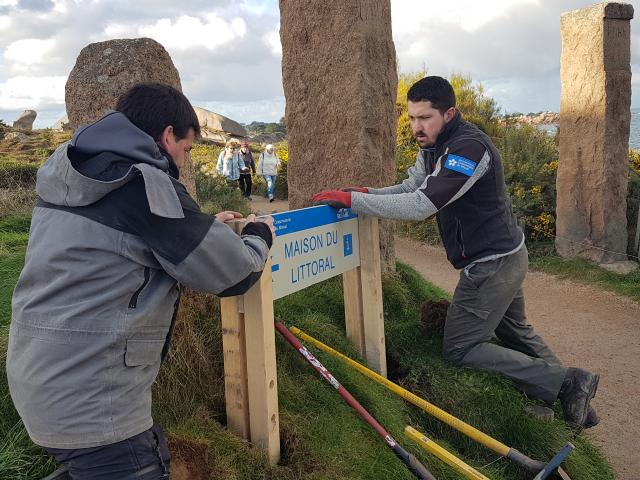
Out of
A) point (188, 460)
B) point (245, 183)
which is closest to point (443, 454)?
point (188, 460)

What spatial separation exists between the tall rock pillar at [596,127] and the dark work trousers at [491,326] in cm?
518

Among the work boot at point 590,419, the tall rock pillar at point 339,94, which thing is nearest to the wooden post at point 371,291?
the tall rock pillar at point 339,94

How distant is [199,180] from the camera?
38.7 ft

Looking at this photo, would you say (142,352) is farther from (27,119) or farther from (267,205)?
(27,119)

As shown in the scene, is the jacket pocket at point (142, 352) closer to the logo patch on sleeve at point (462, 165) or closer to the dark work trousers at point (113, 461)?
the dark work trousers at point (113, 461)

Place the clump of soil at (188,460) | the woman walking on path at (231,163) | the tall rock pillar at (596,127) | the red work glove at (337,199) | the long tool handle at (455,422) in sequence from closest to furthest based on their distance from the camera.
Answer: the clump of soil at (188,460), the long tool handle at (455,422), the red work glove at (337,199), the tall rock pillar at (596,127), the woman walking on path at (231,163)

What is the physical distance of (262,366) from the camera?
262 centimetres

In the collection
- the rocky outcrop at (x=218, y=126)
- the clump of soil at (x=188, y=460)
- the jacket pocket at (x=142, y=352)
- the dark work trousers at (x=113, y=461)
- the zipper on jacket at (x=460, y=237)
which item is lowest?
the clump of soil at (x=188, y=460)

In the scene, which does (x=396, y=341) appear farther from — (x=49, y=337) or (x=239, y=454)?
(x=49, y=337)

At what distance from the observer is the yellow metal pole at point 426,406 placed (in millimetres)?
3184

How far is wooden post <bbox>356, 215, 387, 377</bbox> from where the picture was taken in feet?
11.9

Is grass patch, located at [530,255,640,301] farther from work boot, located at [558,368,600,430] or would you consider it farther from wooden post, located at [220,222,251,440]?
wooden post, located at [220,222,251,440]

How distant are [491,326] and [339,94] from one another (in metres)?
2.18

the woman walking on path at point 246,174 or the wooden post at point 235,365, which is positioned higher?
the woman walking on path at point 246,174
